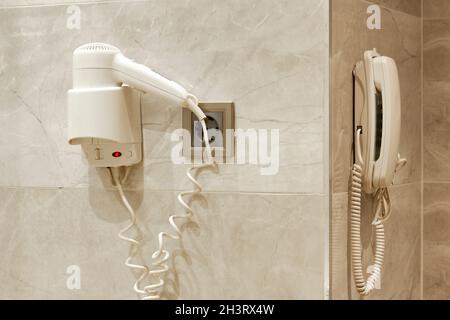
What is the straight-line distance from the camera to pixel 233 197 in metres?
1.04

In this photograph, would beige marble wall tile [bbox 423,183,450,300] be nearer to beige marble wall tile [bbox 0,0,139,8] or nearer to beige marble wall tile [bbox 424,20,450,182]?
beige marble wall tile [bbox 424,20,450,182]

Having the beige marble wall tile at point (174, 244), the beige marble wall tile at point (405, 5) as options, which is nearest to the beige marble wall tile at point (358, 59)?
the beige marble wall tile at point (405, 5)

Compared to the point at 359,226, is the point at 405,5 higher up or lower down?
higher up

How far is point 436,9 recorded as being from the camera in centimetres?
139

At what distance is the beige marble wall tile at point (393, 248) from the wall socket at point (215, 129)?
8.5 inches

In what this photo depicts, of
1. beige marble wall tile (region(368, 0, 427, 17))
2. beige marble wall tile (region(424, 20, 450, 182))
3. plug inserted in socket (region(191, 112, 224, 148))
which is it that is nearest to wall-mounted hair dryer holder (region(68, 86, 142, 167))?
plug inserted in socket (region(191, 112, 224, 148))

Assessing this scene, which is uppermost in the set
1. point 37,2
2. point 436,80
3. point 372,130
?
point 37,2

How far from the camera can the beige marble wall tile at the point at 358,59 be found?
1041 mm

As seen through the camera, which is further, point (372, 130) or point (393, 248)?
point (393, 248)

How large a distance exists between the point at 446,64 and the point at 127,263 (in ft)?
2.83

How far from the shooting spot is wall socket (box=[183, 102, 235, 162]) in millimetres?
1028

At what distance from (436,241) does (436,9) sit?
1.82 feet

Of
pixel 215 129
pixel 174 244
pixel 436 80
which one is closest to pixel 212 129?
pixel 215 129

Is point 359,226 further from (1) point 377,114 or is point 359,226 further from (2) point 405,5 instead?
(2) point 405,5
